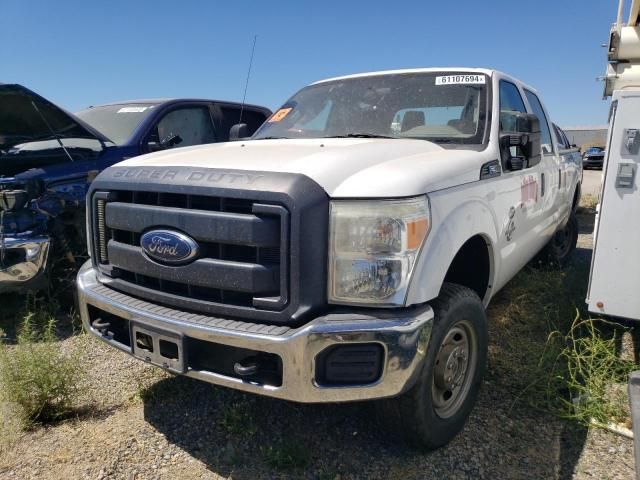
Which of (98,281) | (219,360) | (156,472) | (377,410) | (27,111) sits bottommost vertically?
(156,472)

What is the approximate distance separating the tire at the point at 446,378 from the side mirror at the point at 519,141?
1078mm

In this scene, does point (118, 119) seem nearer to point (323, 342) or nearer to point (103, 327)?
point (103, 327)

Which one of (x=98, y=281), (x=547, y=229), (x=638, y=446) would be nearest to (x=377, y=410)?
(x=638, y=446)

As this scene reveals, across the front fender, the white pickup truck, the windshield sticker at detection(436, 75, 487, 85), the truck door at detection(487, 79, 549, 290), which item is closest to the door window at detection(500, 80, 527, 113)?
the truck door at detection(487, 79, 549, 290)

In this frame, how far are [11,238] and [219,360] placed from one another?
2587 mm

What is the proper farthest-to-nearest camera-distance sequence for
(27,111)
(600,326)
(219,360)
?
(27,111) → (600,326) → (219,360)

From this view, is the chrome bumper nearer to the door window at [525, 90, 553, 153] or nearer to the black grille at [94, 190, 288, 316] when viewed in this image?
the black grille at [94, 190, 288, 316]

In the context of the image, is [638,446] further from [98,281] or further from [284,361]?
[98,281]

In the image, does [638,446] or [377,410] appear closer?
[638,446]

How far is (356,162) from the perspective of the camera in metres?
2.31

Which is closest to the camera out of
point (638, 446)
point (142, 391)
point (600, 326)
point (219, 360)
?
point (638, 446)

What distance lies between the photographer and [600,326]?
387cm

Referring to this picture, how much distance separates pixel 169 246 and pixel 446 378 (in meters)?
1.49

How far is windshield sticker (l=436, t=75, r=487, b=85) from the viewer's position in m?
3.30
